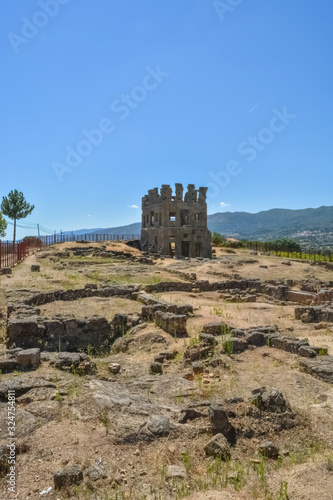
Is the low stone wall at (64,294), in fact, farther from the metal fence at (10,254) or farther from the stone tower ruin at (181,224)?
the stone tower ruin at (181,224)

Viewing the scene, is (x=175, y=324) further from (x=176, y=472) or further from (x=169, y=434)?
(x=176, y=472)

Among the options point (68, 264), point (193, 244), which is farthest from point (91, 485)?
point (193, 244)

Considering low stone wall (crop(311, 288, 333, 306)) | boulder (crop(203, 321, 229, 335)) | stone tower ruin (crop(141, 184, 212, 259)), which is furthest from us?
stone tower ruin (crop(141, 184, 212, 259))

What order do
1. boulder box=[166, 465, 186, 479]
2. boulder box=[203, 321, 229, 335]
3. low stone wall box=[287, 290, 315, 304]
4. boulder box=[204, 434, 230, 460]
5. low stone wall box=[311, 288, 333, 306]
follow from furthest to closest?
low stone wall box=[287, 290, 315, 304] → low stone wall box=[311, 288, 333, 306] → boulder box=[203, 321, 229, 335] → boulder box=[204, 434, 230, 460] → boulder box=[166, 465, 186, 479]

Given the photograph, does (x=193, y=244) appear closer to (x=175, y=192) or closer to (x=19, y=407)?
(x=175, y=192)

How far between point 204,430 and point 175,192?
4654cm

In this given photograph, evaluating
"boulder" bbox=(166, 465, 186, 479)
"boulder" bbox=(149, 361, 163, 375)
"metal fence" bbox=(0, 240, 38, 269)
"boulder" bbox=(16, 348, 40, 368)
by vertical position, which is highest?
"metal fence" bbox=(0, 240, 38, 269)

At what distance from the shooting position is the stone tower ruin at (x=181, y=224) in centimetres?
4988

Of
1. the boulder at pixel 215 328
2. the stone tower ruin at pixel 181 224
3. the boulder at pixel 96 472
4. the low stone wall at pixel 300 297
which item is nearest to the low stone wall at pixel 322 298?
the low stone wall at pixel 300 297

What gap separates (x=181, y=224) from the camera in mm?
51812

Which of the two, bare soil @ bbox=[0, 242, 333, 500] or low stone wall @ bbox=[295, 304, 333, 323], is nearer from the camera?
bare soil @ bbox=[0, 242, 333, 500]

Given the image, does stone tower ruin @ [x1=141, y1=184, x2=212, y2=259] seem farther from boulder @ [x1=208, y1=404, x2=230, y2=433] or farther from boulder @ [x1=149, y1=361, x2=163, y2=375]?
boulder @ [x1=208, y1=404, x2=230, y2=433]

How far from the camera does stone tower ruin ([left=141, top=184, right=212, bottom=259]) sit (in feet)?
164

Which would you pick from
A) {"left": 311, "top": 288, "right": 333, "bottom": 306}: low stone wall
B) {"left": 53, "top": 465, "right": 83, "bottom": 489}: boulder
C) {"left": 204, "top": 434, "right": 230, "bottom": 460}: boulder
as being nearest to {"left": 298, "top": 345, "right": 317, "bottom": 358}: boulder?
{"left": 204, "top": 434, "right": 230, "bottom": 460}: boulder
